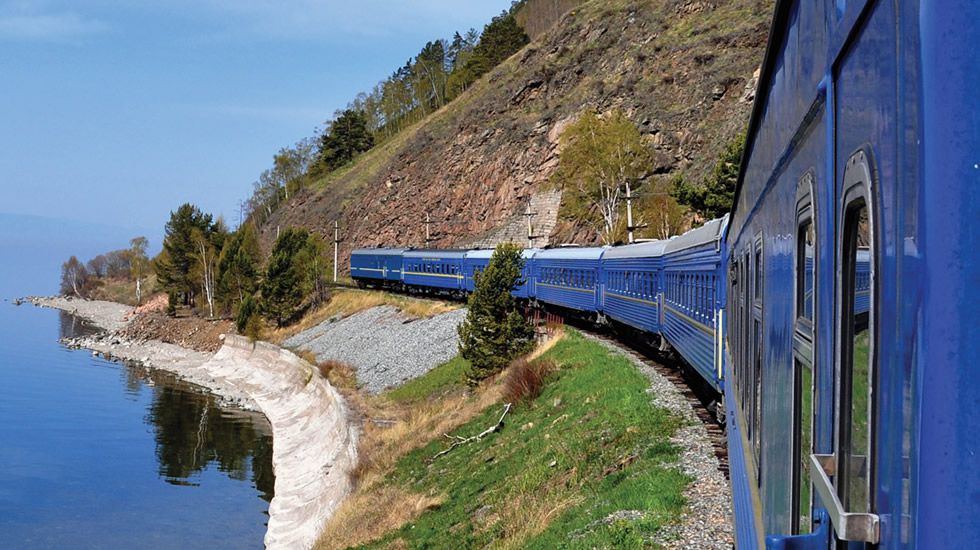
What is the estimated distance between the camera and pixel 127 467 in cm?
3519

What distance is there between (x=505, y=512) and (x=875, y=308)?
13901mm

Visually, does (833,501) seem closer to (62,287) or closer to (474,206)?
(474,206)

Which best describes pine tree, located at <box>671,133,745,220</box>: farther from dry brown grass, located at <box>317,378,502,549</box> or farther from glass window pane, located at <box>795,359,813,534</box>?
glass window pane, located at <box>795,359,813,534</box>

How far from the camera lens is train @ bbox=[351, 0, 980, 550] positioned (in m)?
1.24

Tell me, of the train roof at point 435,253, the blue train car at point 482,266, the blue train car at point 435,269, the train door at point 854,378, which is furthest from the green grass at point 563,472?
the train roof at point 435,253

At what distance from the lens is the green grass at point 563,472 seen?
36.5 feet

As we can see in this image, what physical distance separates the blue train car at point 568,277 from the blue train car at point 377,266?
22391mm

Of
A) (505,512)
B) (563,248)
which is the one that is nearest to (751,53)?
(563,248)

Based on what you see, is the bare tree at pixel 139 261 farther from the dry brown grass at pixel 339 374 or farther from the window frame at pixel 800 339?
the window frame at pixel 800 339

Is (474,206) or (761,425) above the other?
(474,206)

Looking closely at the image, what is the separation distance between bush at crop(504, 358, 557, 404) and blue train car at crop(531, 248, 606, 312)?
180 inches

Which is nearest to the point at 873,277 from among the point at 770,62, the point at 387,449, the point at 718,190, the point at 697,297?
the point at 770,62

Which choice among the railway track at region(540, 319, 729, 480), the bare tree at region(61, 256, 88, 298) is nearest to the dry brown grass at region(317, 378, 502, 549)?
the railway track at region(540, 319, 729, 480)

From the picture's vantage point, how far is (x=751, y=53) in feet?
223
